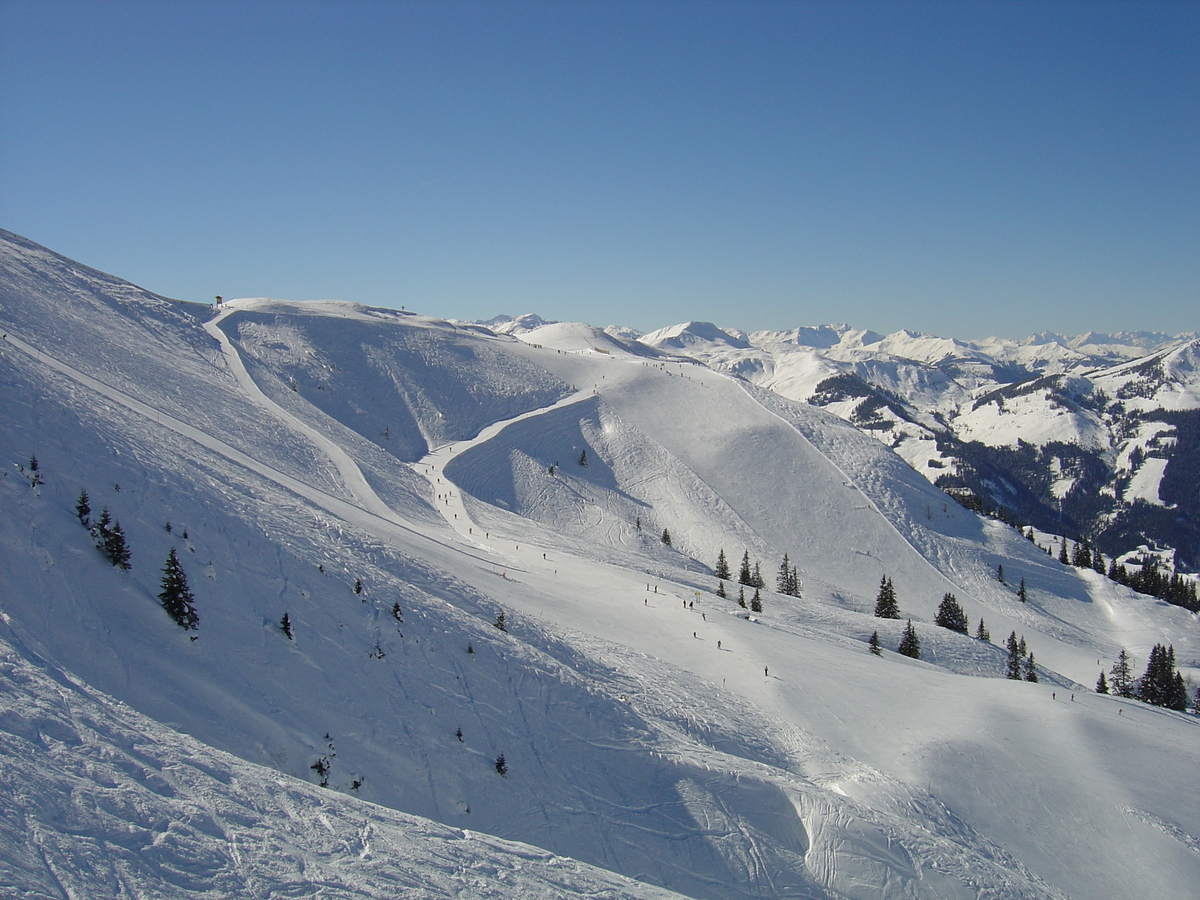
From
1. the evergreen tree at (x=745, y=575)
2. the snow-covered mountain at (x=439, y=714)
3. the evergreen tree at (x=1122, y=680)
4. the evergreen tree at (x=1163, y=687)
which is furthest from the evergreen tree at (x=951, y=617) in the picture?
the evergreen tree at (x=745, y=575)

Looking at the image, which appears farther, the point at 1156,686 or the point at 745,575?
the point at 745,575

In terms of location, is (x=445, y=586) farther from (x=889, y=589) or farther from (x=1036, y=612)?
(x=1036, y=612)

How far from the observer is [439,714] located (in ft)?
64.6

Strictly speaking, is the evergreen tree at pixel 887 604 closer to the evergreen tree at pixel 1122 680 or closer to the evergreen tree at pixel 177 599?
the evergreen tree at pixel 1122 680

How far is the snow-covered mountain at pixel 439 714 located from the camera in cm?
1156

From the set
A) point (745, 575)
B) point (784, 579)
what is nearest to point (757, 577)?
point (745, 575)

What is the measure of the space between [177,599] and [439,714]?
339 inches

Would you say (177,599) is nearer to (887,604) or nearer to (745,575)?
(745,575)

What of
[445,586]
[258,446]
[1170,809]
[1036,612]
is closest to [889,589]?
[1036,612]

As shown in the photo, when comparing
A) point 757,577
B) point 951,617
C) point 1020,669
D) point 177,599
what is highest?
point 177,599

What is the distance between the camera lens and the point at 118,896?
8.74 metres

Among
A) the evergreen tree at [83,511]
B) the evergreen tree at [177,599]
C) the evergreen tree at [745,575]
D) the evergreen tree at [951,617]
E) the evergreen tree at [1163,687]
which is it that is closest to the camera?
the evergreen tree at [177,599]

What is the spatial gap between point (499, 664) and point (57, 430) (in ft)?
71.2

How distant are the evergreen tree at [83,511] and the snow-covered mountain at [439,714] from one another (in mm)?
147
